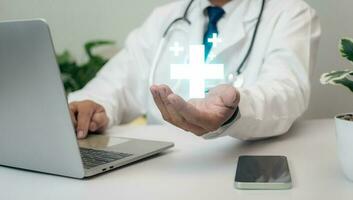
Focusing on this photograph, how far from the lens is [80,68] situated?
1610 millimetres

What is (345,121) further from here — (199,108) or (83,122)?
(83,122)

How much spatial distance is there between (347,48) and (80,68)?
118 cm

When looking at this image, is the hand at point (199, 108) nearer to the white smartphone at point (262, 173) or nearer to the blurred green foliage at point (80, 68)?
the white smartphone at point (262, 173)

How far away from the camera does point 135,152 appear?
725mm

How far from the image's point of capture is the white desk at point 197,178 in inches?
21.5

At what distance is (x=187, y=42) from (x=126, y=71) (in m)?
0.20

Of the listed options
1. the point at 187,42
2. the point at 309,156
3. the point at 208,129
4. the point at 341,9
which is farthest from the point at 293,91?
the point at 341,9

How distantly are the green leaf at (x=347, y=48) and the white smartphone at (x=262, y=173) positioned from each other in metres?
0.16

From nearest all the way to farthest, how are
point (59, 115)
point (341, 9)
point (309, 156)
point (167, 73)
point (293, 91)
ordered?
point (59, 115) → point (309, 156) → point (293, 91) → point (167, 73) → point (341, 9)

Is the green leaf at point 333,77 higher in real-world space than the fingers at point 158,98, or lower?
higher

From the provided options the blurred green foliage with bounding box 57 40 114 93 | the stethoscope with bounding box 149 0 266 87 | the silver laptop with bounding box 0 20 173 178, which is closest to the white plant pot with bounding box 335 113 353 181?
the silver laptop with bounding box 0 20 173 178

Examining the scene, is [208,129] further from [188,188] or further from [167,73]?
[167,73]

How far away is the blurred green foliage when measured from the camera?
5.21 ft

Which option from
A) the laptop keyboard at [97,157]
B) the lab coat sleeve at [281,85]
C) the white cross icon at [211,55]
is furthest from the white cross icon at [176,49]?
the laptop keyboard at [97,157]
